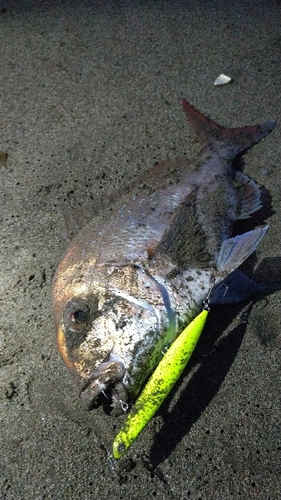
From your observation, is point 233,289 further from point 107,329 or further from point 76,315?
point 76,315

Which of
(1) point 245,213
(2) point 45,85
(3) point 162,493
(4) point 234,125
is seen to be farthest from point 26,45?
(3) point 162,493

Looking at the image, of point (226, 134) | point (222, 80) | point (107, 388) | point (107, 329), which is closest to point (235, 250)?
point (107, 329)

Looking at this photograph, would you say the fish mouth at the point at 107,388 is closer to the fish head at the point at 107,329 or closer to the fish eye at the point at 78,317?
the fish head at the point at 107,329

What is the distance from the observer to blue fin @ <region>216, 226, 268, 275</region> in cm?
284

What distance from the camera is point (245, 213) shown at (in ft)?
10.7

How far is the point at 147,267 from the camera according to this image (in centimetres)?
276

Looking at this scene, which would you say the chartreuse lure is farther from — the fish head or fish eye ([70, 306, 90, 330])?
fish eye ([70, 306, 90, 330])

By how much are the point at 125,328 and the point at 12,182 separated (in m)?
1.83

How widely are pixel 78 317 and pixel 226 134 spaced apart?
6.61ft

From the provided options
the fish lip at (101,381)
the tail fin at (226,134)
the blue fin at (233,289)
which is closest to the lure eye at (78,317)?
the fish lip at (101,381)

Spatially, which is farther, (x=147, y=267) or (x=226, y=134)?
(x=226, y=134)

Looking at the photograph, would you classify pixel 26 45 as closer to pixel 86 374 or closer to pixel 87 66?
pixel 87 66

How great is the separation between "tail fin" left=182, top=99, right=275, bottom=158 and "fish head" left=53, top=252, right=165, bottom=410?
1.43 metres

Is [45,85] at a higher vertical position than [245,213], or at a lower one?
higher
